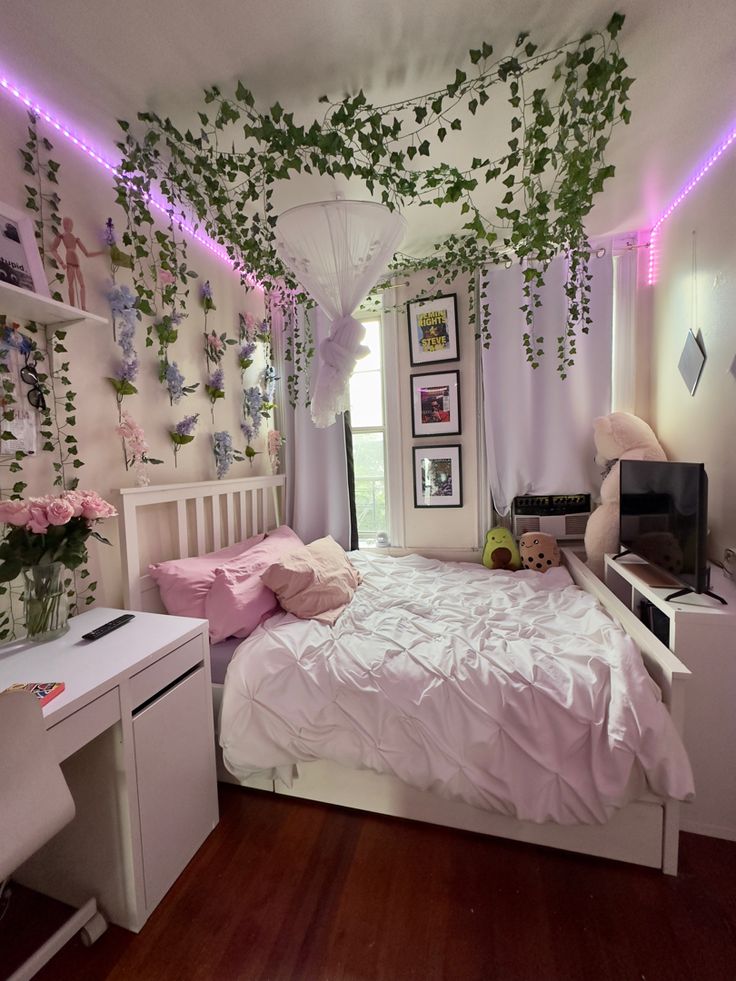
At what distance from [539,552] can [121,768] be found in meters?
2.11

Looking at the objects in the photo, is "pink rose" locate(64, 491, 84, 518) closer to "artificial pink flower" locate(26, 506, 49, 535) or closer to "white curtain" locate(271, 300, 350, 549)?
"artificial pink flower" locate(26, 506, 49, 535)

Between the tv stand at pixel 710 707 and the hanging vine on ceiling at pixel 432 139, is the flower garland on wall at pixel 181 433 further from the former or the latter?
the tv stand at pixel 710 707

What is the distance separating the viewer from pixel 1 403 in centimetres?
123

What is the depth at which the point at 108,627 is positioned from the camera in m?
1.30

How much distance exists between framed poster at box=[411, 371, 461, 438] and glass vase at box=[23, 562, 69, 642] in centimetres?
209

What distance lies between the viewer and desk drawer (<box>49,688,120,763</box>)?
90cm

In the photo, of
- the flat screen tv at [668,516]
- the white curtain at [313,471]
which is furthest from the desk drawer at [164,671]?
the flat screen tv at [668,516]

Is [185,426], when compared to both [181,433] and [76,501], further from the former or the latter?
[76,501]

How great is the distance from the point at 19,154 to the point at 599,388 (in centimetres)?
281

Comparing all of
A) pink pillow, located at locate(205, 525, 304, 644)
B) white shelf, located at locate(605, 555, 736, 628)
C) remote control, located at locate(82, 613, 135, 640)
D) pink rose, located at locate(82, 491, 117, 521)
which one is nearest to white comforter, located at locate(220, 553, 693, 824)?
pink pillow, located at locate(205, 525, 304, 644)

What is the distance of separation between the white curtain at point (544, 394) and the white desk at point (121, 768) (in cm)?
206

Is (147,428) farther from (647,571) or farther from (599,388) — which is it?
(599,388)

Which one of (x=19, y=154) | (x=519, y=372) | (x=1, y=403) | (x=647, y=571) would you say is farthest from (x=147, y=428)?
(x=647, y=571)

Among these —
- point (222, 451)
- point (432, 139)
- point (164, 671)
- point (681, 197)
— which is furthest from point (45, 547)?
point (681, 197)
